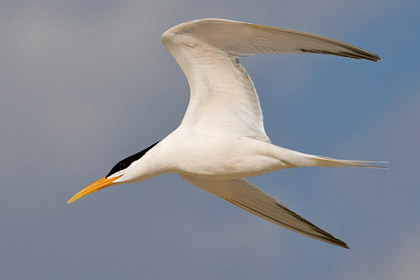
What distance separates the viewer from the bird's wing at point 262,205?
11875 millimetres

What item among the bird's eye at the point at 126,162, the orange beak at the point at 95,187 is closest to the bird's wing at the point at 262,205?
the bird's eye at the point at 126,162

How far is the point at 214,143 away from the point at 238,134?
0.39m

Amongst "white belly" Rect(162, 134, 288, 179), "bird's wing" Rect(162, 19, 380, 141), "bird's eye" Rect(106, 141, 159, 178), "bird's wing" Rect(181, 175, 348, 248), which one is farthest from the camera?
"bird's wing" Rect(181, 175, 348, 248)

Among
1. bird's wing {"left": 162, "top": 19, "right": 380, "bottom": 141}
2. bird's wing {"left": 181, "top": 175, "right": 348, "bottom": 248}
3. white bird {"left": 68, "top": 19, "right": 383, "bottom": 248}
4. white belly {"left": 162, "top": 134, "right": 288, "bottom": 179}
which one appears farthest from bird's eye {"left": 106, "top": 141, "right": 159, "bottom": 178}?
bird's wing {"left": 181, "top": 175, "right": 348, "bottom": 248}

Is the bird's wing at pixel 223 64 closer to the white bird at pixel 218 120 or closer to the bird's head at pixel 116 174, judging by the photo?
the white bird at pixel 218 120

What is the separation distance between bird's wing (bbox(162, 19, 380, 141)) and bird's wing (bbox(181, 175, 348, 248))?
1.02 m

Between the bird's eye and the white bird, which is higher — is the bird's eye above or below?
below

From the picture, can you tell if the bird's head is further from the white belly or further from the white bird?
the white belly

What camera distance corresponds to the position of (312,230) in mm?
11969

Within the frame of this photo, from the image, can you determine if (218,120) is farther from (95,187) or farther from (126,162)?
(95,187)

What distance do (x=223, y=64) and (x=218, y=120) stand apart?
0.71 meters

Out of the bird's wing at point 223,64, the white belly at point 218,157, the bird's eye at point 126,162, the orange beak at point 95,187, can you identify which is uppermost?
the bird's wing at point 223,64

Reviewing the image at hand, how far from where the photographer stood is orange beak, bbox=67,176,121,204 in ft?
37.3

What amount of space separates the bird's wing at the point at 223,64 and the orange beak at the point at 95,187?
126 centimetres
